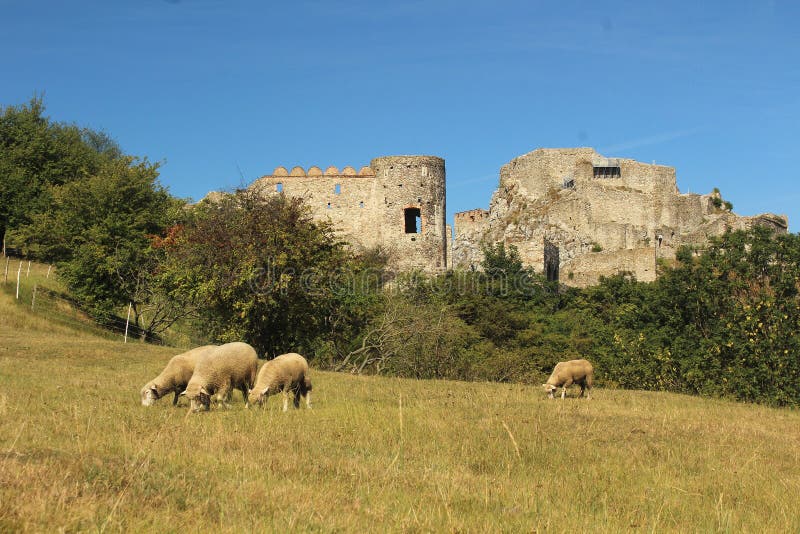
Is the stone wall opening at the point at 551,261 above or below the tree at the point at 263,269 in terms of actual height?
above

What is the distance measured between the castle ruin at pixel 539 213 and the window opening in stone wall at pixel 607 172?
3.2 inches

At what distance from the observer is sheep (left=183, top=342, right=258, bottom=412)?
1225 cm

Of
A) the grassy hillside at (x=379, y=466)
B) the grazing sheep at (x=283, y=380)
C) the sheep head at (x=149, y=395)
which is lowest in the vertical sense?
the grassy hillside at (x=379, y=466)

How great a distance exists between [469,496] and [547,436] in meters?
3.83

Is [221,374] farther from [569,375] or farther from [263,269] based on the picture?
[263,269]

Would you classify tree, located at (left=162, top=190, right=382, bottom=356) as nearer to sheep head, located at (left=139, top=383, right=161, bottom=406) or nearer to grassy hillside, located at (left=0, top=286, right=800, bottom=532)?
grassy hillside, located at (left=0, top=286, right=800, bottom=532)

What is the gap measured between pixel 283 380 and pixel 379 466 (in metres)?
4.80

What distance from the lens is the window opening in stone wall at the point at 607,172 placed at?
65500 millimetres

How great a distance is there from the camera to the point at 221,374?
12.7m

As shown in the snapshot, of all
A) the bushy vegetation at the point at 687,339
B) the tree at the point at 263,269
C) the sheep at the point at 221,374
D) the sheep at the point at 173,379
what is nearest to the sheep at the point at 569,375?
the bushy vegetation at the point at 687,339

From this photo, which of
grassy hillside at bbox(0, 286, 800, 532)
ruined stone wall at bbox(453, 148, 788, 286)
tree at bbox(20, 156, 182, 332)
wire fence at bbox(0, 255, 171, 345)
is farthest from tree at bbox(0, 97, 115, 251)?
grassy hillside at bbox(0, 286, 800, 532)

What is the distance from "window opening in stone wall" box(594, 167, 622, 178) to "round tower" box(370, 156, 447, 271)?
58.3ft

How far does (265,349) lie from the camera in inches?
1047

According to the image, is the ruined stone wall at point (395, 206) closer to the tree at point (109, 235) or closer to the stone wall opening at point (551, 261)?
the stone wall opening at point (551, 261)
